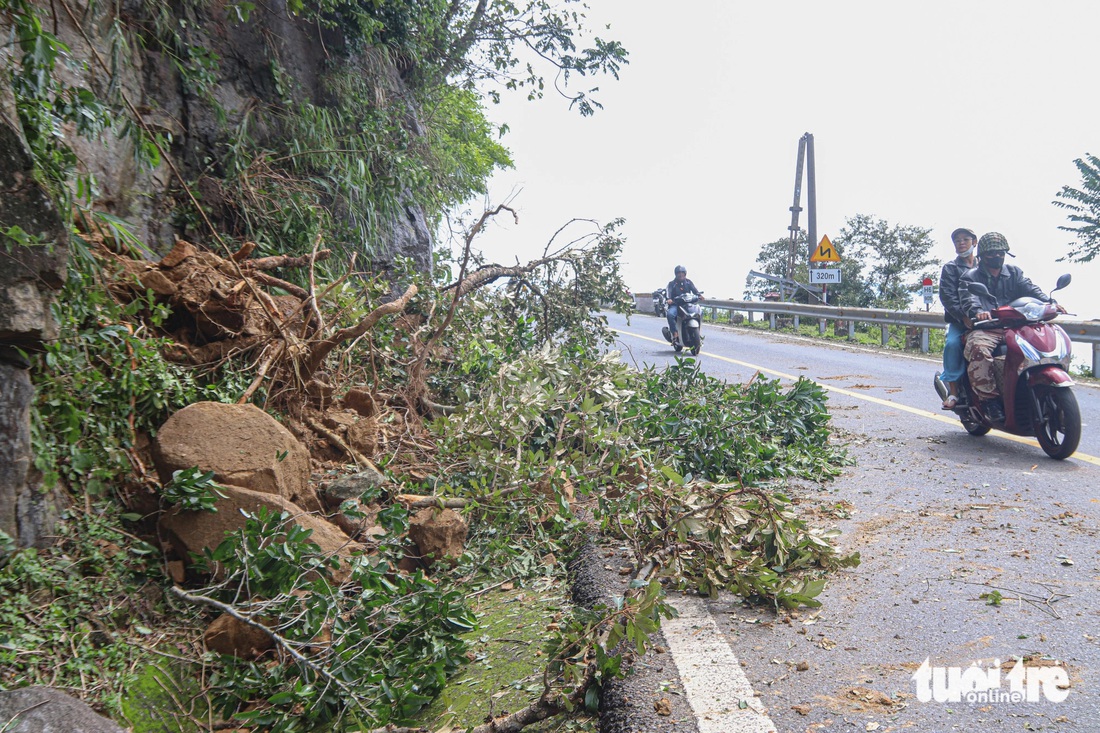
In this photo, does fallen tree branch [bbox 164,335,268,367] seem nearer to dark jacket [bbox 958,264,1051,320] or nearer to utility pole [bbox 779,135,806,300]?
dark jacket [bbox 958,264,1051,320]

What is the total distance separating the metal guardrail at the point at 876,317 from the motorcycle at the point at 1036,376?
6644 mm

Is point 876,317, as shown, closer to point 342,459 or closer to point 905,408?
point 905,408

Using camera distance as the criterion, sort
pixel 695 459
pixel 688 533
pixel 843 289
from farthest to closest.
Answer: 1. pixel 843 289
2. pixel 695 459
3. pixel 688 533

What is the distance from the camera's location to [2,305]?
3414mm

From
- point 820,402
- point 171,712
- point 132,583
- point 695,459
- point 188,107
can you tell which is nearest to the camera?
point 171,712

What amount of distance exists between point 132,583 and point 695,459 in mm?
4040

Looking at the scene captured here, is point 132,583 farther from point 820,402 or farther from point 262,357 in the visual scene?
point 820,402

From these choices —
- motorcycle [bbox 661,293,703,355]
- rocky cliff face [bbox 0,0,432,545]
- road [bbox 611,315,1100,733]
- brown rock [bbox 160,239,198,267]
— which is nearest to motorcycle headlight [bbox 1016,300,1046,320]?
road [bbox 611,315,1100,733]

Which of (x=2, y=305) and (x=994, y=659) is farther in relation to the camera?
(x=2, y=305)

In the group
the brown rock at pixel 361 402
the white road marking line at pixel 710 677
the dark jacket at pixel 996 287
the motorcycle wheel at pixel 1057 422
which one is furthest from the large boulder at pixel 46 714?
the dark jacket at pixel 996 287

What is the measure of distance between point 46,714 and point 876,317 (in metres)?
18.9

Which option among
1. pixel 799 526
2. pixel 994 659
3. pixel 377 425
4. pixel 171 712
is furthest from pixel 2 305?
pixel 994 659

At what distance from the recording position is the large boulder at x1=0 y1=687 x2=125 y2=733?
2.59m

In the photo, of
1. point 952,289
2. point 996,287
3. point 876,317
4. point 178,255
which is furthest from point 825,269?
point 178,255
